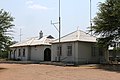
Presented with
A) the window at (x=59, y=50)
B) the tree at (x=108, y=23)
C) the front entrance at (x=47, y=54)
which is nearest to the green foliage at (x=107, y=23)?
the tree at (x=108, y=23)

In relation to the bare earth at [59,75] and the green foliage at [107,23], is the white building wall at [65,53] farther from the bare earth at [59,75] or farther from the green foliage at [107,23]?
the bare earth at [59,75]

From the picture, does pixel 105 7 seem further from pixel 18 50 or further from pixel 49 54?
pixel 18 50

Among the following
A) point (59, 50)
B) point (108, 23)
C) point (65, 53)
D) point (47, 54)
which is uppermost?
point (108, 23)

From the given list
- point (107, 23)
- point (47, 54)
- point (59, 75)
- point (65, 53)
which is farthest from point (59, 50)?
point (59, 75)

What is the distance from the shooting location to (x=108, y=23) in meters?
34.2

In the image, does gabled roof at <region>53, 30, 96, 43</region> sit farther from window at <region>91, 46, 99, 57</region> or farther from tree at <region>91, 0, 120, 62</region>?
tree at <region>91, 0, 120, 62</region>

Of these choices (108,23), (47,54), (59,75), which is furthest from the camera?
(47,54)

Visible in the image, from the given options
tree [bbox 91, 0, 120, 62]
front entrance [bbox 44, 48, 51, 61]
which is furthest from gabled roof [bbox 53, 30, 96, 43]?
front entrance [bbox 44, 48, 51, 61]

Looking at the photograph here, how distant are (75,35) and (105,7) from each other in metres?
8.75

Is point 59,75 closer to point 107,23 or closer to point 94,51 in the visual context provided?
point 107,23

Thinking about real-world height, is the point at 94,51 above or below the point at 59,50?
below

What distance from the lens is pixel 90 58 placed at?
134 feet

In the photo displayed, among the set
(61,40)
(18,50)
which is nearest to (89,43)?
(61,40)

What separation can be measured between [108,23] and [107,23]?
158 millimetres
